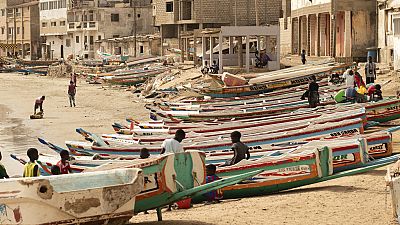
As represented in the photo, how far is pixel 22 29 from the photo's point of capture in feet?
327

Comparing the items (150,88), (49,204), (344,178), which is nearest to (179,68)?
(150,88)

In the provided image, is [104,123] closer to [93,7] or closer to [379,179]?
[379,179]

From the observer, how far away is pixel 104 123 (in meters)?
30.6

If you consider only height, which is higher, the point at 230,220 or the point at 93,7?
the point at 93,7

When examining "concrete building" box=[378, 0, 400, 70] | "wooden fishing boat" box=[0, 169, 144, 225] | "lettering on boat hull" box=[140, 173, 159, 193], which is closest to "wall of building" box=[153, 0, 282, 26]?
"concrete building" box=[378, 0, 400, 70]

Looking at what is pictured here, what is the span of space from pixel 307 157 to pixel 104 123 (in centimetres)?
1830

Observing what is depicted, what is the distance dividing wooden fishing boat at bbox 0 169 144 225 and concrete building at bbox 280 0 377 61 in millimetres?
25963

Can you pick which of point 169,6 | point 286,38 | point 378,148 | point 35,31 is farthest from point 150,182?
point 35,31

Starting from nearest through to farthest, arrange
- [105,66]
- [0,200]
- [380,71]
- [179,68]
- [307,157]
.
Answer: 1. [0,200]
2. [307,157]
3. [380,71]
4. [179,68]
5. [105,66]

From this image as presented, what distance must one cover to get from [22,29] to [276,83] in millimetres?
73015

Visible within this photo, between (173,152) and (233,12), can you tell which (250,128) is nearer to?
(173,152)

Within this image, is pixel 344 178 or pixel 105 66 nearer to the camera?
pixel 344 178

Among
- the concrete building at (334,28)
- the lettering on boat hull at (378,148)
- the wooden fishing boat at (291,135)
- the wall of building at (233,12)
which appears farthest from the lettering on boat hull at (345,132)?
the wall of building at (233,12)

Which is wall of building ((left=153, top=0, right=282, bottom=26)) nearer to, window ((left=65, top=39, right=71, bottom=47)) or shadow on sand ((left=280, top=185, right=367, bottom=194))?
window ((left=65, top=39, right=71, bottom=47))
